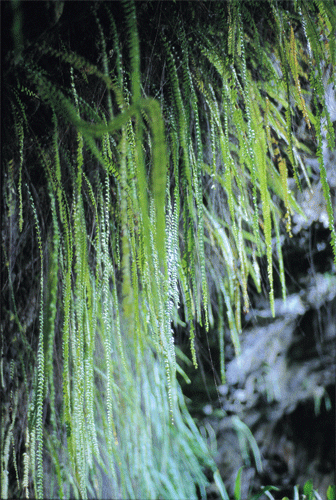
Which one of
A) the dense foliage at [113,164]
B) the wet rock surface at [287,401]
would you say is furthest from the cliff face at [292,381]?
the dense foliage at [113,164]

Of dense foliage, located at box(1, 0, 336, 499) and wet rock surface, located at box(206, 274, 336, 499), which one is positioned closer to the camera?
dense foliage, located at box(1, 0, 336, 499)

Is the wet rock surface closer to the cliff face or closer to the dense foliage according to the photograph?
the cliff face

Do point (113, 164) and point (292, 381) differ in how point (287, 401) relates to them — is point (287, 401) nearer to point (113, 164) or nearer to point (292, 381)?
point (292, 381)

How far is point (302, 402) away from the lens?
3.17ft

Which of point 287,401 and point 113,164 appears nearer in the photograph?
point 113,164

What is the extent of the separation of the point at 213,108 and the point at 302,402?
3.06 ft

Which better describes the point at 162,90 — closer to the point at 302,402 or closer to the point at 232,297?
the point at 232,297

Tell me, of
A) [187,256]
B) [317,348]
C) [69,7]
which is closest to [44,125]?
[69,7]

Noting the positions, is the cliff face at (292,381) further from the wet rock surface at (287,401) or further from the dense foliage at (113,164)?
the dense foliage at (113,164)

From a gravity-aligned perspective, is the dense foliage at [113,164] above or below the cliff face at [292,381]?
above

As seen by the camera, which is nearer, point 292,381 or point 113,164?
point 113,164

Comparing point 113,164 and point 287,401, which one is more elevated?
point 113,164

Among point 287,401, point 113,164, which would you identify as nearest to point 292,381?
point 287,401

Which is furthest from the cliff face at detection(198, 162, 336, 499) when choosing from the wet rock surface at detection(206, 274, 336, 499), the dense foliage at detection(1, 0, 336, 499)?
the dense foliage at detection(1, 0, 336, 499)
